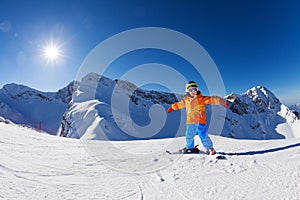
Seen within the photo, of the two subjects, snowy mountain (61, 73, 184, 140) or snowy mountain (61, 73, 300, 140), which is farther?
snowy mountain (61, 73, 300, 140)

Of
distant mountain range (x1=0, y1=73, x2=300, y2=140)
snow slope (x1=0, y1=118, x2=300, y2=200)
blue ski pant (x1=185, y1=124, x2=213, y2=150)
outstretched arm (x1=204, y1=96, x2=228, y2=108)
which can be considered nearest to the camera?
snow slope (x1=0, y1=118, x2=300, y2=200)

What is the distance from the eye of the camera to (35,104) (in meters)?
72.2

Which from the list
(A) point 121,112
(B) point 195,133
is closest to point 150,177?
(B) point 195,133

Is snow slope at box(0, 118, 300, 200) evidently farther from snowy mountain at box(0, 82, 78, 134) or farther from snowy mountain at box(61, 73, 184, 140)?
snowy mountain at box(0, 82, 78, 134)

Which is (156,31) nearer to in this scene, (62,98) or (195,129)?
(195,129)

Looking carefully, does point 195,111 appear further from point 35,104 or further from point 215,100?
point 35,104

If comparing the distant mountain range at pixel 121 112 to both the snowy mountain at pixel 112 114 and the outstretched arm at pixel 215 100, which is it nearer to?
the snowy mountain at pixel 112 114

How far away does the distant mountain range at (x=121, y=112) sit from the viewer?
2003 centimetres

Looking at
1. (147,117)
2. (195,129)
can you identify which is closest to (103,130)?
(195,129)

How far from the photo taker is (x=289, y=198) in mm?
1562

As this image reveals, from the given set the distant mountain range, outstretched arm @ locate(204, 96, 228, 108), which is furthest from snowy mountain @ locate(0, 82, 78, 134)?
outstretched arm @ locate(204, 96, 228, 108)

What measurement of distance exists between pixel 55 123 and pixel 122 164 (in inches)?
2555

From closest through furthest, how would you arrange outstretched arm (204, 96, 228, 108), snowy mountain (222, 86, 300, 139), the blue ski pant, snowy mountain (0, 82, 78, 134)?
the blue ski pant
outstretched arm (204, 96, 228, 108)
snowy mountain (0, 82, 78, 134)
snowy mountain (222, 86, 300, 139)

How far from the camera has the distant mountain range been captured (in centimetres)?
2003
